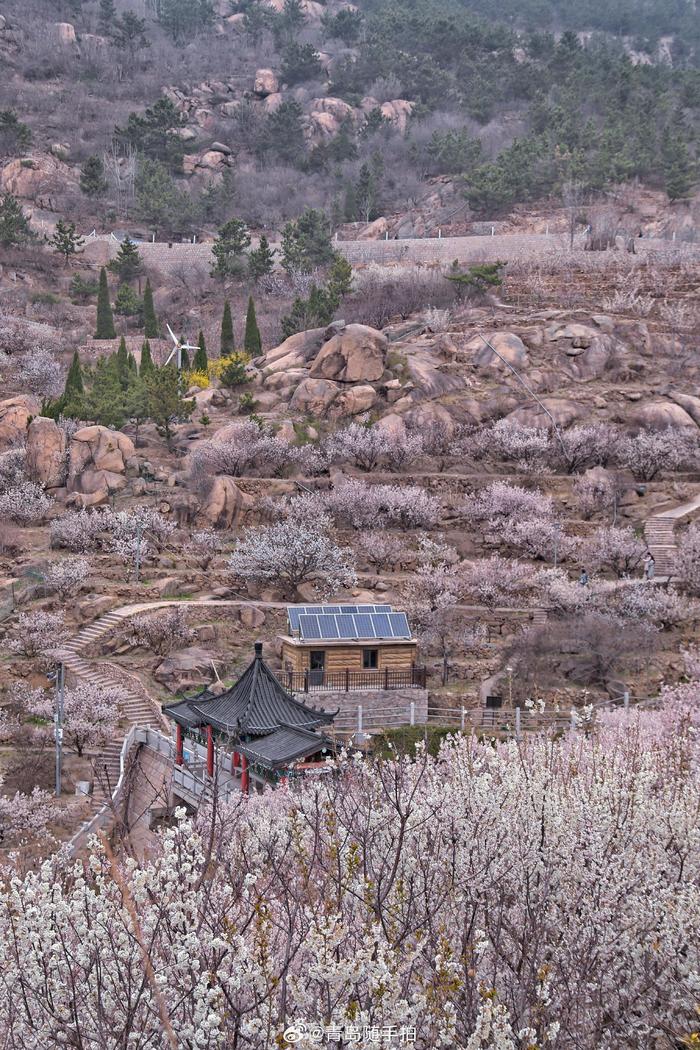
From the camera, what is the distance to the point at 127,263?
236ft

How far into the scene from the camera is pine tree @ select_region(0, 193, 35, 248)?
70.4 m

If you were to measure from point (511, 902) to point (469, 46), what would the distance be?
11346 cm

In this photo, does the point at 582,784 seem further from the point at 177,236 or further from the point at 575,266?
the point at 177,236

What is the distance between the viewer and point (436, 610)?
111 ft

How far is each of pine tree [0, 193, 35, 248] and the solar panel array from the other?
48388 millimetres

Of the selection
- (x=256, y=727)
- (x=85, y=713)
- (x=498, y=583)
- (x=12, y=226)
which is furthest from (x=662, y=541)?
(x=12, y=226)

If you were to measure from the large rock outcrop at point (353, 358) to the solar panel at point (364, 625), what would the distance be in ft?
62.5

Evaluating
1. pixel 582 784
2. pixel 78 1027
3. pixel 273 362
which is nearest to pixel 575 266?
pixel 273 362

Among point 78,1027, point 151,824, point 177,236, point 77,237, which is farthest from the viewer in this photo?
point 177,236

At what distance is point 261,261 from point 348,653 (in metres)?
43.1

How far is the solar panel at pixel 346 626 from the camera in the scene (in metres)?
30.2

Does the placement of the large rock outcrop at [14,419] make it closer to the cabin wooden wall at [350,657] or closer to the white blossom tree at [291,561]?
the white blossom tree at [291,561]

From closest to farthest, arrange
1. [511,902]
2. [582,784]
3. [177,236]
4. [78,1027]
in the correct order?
[78,1027]
[511,902]
[582,784]
[177,236]

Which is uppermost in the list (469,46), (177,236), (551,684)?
(469,46)
